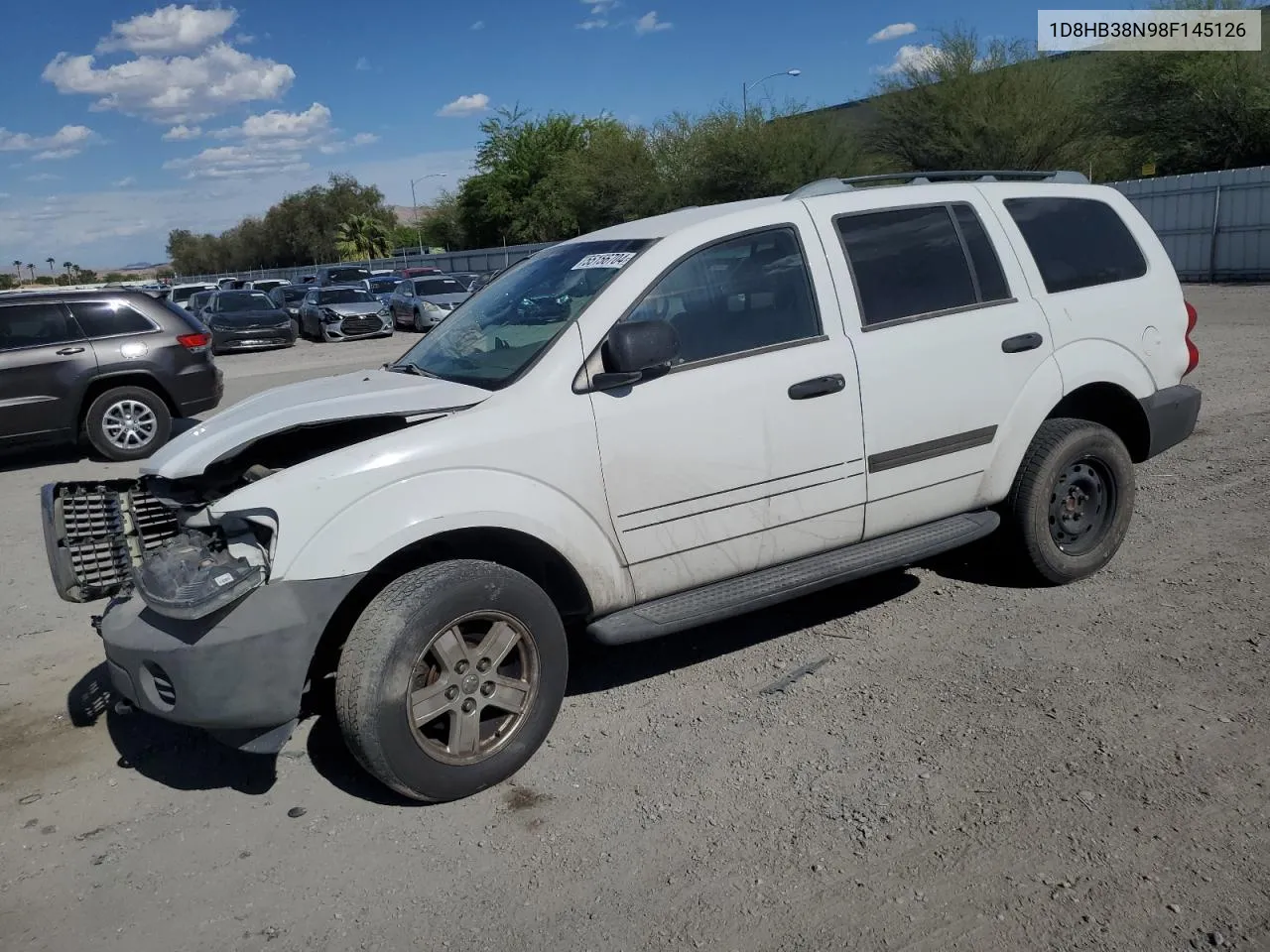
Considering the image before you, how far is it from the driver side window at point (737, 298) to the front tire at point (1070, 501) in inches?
56.7

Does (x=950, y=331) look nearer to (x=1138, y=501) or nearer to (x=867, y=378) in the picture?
(x=867, y=378)

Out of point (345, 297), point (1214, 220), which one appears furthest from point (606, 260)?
point (1214, 220)

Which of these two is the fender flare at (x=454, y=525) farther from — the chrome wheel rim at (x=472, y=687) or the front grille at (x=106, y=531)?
the front grille at (x=106, y=531)

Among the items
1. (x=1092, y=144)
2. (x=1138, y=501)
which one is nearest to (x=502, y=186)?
(x=1092, y=144)

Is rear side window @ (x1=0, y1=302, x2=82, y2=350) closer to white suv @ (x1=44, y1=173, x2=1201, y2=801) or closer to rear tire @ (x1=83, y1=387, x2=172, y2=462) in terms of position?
rear tire @ (x1=83, y1=387, x2=172, y2=462)

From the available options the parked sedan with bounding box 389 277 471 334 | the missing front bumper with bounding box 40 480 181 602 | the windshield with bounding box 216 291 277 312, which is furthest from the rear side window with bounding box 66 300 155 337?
the parked sedan with bounding box 389 277 471 334

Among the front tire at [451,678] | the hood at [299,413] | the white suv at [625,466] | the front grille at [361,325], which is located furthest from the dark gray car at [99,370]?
the front grille at [361,325]

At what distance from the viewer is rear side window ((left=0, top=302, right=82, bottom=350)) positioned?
10000 mm

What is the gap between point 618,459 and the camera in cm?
387

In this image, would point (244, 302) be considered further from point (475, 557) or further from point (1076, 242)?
point (475, 557)

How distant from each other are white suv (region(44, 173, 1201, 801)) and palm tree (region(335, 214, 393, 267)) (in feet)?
276

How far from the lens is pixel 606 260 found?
4297mm

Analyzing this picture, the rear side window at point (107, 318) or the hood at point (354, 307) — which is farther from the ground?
the rear side window at point (107, 318)

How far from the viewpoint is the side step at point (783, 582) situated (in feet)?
12.9
